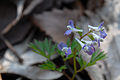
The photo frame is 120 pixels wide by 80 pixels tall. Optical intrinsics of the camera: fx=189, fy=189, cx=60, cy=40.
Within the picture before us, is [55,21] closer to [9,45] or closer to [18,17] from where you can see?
[18,17]

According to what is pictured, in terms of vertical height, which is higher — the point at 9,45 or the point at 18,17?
the point at 18,17

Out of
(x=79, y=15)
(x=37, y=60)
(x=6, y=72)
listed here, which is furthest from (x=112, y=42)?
(x=6, y=72)

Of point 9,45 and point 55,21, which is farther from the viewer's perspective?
point 55,21

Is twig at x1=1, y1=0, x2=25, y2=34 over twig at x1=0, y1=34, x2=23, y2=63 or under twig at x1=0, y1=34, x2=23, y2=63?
over

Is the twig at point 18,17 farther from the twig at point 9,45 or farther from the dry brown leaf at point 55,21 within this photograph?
the dry brown leaf at point 55,21

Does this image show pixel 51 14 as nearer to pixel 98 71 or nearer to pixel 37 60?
pixel 37 60

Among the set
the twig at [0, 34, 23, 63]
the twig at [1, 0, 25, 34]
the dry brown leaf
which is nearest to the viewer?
the twig at [0, 34, 23, 63]

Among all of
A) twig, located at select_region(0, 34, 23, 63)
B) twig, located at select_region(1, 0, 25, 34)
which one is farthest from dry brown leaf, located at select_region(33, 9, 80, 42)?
twig, located at select_region(0, 34, 23, 63)

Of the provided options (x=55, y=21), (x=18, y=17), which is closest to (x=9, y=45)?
(x=18, y=17)

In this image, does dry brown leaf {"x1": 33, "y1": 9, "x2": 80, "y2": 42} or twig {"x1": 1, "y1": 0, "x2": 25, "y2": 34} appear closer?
dry brown leaf {"x1": 33, "y1": 9, "x2": 80, "y2": 42}

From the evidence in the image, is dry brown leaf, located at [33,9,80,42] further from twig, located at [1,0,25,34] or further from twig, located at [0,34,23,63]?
twig, located at [0,34,23,63]

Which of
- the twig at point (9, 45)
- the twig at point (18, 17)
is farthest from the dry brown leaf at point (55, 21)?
the twig at point (9, 45)
